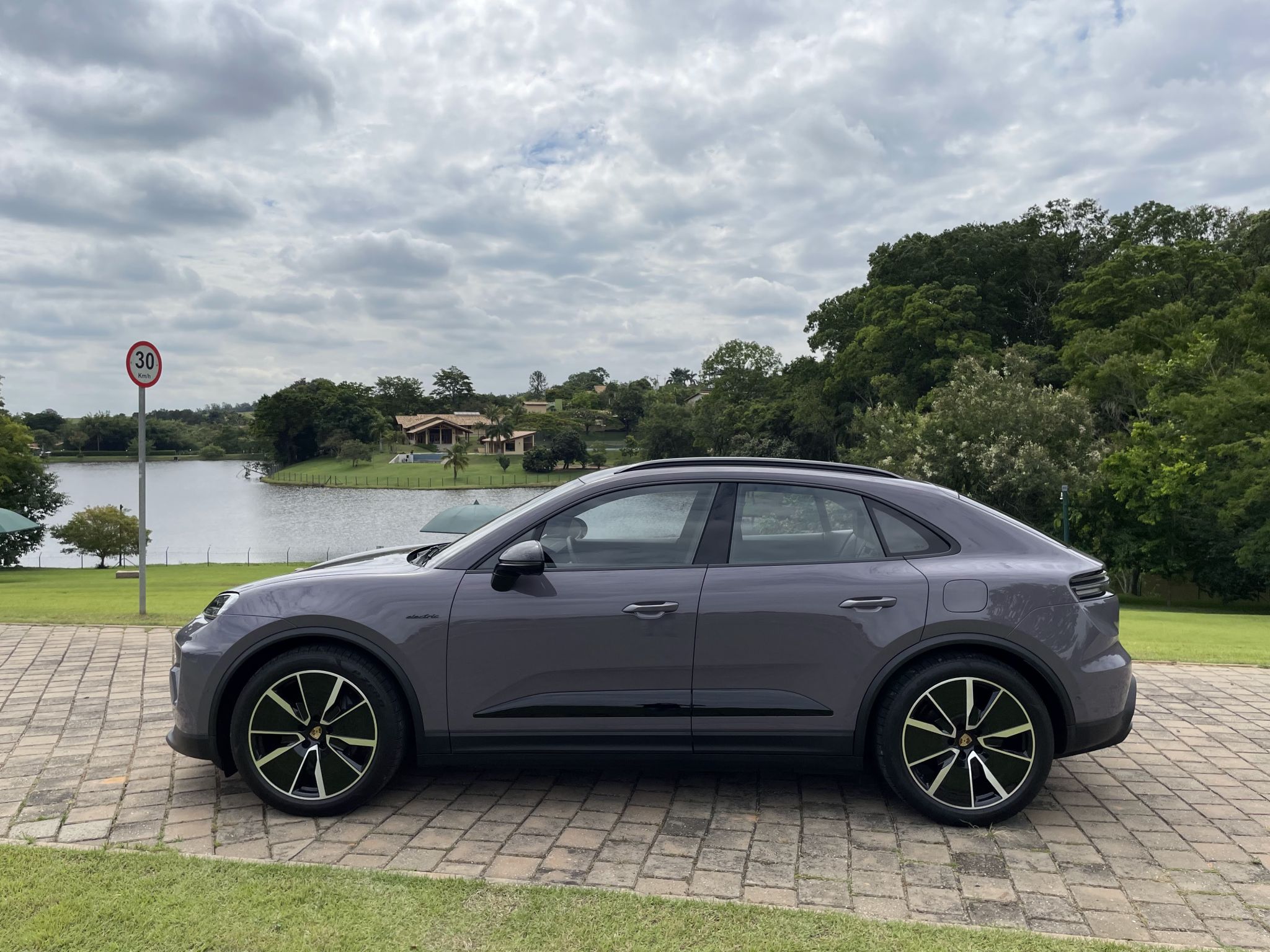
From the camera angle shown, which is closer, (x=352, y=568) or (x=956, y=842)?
(x=956, y=842)

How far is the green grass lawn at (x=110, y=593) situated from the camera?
979 cm

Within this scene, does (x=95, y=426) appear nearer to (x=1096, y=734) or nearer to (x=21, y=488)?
(x=21, y=488)

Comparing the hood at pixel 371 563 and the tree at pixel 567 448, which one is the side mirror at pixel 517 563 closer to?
the hood at pixel 371 563

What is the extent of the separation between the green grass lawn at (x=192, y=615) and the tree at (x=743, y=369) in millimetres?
59563

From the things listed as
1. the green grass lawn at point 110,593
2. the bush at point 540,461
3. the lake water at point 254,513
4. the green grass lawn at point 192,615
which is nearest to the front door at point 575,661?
the green grass lawn at point 192,615

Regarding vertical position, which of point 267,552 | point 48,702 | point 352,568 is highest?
point 352,568

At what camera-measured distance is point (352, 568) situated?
425 centimetres

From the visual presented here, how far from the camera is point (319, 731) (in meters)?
3.90

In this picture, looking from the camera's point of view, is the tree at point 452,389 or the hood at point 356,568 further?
the tree at point 452,389

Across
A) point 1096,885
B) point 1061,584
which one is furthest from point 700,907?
point 1061,584

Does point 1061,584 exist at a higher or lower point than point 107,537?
higher

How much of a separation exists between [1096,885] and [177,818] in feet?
12.9

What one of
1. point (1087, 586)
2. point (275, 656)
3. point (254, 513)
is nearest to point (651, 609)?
point (275, 656)

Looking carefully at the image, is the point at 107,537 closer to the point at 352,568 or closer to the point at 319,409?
the point at 352,568
